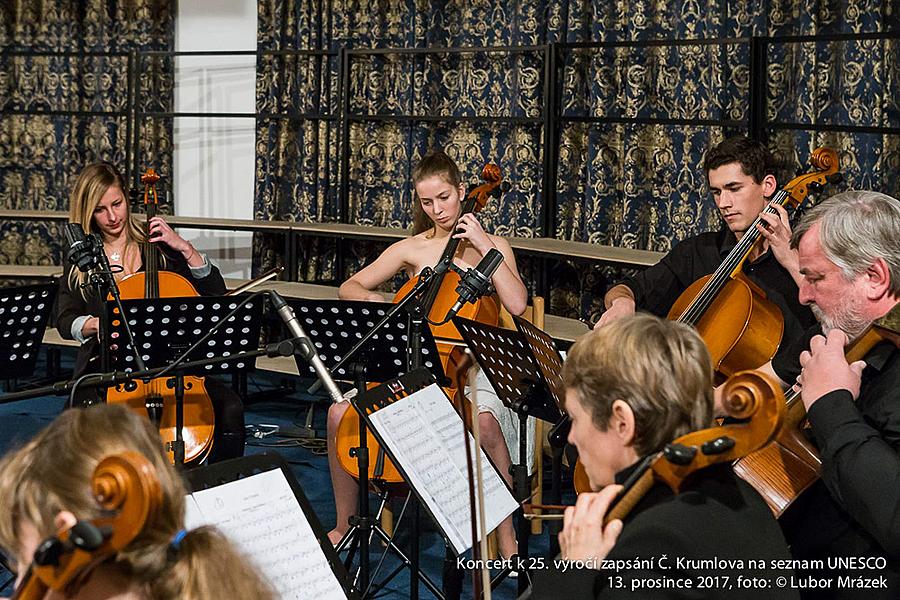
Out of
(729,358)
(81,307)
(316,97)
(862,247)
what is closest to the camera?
(862,247)

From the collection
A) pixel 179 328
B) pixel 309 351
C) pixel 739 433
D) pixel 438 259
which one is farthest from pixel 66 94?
pixel 739 433

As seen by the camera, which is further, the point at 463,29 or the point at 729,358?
the point at 463,29

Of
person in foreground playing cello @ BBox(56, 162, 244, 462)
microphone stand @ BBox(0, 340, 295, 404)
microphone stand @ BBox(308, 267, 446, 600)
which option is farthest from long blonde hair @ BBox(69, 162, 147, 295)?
microphone stand @ BBox(0, 340, 295, 404)

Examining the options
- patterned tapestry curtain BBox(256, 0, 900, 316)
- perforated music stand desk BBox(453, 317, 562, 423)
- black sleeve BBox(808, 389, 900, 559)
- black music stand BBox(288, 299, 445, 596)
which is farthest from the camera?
patterned tapestry curtain BBox(256, 0, 900, 316)

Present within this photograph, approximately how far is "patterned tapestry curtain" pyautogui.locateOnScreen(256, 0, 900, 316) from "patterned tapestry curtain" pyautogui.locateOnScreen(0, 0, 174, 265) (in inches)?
31.1

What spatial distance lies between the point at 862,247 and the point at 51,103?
578 centimetres

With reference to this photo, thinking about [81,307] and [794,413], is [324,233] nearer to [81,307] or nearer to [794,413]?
[81,307]

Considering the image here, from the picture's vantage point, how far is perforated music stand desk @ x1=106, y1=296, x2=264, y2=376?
3318 mm

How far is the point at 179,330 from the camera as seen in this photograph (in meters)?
3.35

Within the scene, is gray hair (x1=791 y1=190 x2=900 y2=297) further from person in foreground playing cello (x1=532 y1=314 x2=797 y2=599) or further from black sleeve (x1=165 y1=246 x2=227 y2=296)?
black sleeve (x1=165 y1=246 x2=227 y2=296)

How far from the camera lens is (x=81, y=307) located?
406cm

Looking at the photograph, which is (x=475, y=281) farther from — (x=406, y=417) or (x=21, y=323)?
(x=21, y=323)

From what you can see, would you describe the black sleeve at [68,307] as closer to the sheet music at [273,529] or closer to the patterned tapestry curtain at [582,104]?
the sheet music at [273,529]

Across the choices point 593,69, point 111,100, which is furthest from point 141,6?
point 593,69
